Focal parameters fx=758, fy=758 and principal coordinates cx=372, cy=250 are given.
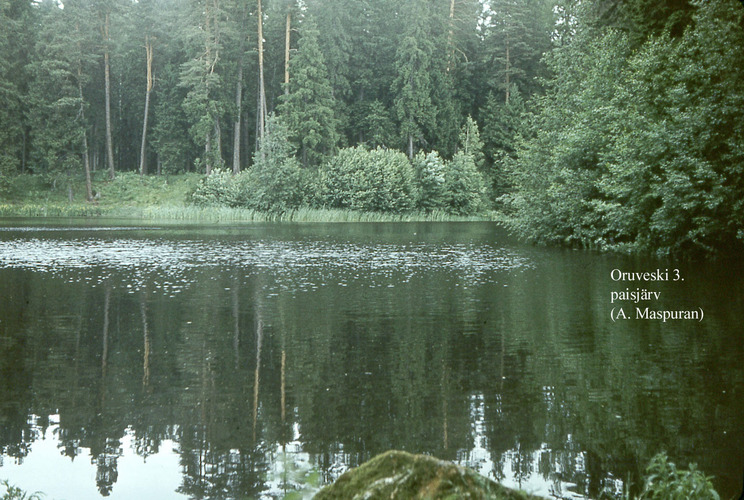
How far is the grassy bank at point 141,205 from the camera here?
5253 centimetres

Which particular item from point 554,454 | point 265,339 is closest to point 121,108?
point 265,339

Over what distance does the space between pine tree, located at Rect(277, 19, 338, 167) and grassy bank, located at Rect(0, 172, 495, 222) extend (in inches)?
328

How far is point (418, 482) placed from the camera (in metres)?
2.87

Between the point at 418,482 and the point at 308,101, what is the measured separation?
2377 inches

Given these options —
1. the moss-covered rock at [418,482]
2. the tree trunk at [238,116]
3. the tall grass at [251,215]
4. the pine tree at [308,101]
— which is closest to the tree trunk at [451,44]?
the pine tree at [308,101]

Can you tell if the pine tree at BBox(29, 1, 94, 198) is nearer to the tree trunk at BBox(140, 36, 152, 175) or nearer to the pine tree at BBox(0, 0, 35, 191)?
the pine tree at BBox(0, 0, 35, 191)

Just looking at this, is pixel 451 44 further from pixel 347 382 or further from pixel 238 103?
pixel 347 382

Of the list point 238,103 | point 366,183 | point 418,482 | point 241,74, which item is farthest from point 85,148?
point 418,482

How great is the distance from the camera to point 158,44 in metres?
70.0

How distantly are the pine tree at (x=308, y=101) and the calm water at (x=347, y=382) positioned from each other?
43.9 metres

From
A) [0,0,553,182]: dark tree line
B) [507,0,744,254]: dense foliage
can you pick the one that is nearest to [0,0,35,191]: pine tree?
[0,0,553,182]: dark tree line

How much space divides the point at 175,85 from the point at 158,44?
448 cm

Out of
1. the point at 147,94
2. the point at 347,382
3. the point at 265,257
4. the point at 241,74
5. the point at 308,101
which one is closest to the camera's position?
the point at 347,382

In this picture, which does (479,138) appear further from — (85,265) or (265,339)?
(265,339)
